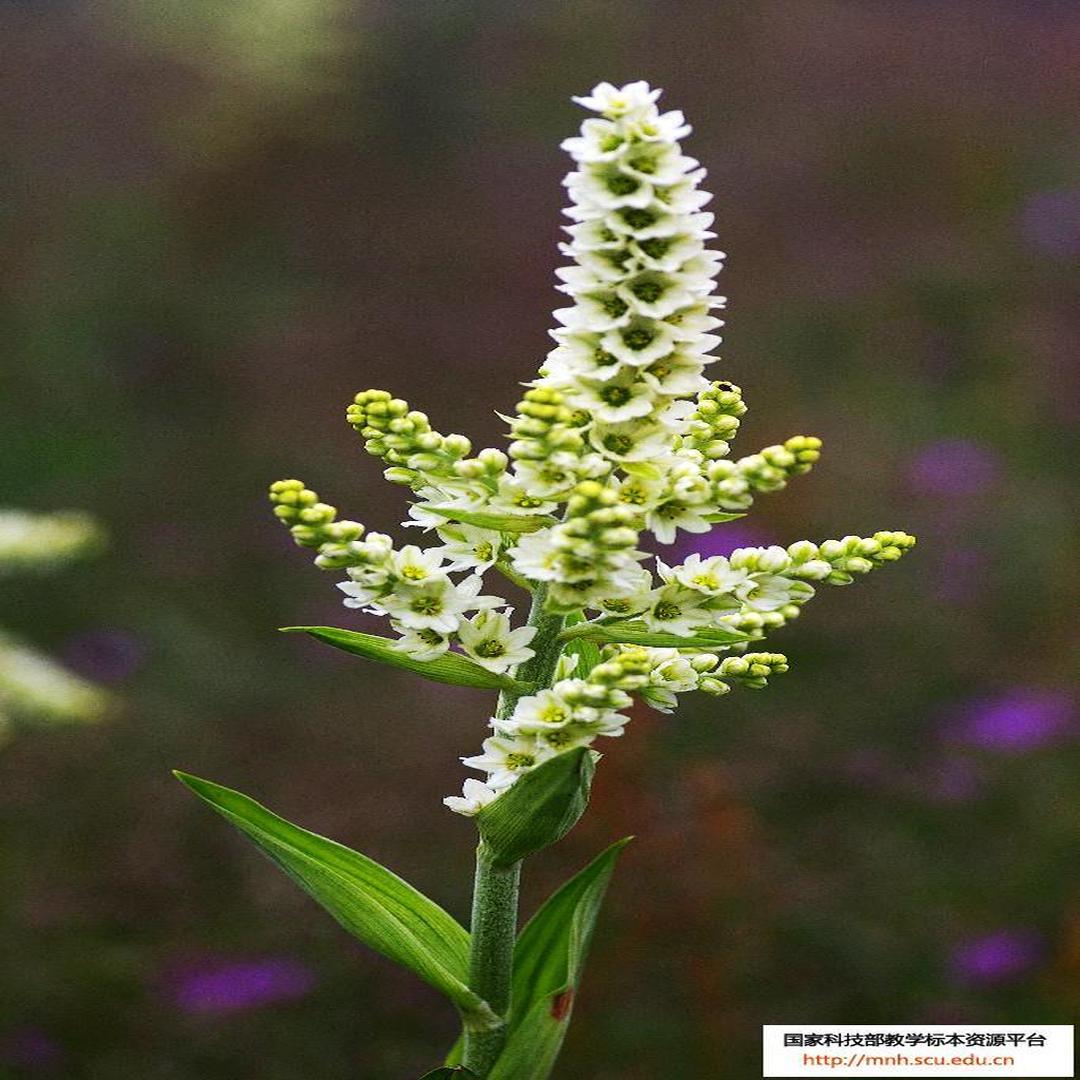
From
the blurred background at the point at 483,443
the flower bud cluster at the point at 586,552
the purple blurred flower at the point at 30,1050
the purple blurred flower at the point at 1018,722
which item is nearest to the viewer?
the flower bud cluster at the point at 586,552

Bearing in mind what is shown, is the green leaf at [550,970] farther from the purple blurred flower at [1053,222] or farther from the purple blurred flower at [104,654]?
the purple blurred flower at [1053,222]

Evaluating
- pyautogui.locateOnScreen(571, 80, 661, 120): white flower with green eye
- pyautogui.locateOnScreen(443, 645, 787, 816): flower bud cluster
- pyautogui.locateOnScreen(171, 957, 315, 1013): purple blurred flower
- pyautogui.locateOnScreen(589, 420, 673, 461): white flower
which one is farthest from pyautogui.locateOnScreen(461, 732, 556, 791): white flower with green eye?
pyautogui.locateOnScreen(171, 957, 315, 1013): purple blurred flower

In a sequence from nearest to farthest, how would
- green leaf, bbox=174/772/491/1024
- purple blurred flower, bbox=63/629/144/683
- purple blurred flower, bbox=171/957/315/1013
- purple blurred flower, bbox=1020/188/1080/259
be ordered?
1. green leaf, bbox=174/772/491/1024
2. purple blurred flower, bbox=171/957/315/1013
3. purple blurred flower, bbox=63/629/144/683
4. purple blurred flower, bbox=1020/188/1080/259

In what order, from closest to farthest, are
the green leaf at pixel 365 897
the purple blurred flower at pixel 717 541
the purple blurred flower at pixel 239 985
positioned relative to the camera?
the green leaf at pixel 365 897 → the purple blurred flower at pixel 239 985 → the purple blurred flower at pixel 717 541

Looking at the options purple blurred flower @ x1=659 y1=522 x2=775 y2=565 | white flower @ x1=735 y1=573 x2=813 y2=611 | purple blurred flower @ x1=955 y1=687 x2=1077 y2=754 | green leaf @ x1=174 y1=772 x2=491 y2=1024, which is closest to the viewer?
white flower @ x1=735 y1=573 x2=813 y2=611

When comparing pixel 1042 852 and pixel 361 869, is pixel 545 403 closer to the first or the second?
pixel 361 869

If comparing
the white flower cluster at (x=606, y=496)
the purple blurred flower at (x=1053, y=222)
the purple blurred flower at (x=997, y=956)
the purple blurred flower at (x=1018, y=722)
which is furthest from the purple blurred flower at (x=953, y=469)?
the white flower cluster at (x=606, y=496)

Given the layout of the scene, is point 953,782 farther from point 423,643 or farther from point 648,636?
point 423,643

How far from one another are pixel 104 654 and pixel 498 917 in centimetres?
451

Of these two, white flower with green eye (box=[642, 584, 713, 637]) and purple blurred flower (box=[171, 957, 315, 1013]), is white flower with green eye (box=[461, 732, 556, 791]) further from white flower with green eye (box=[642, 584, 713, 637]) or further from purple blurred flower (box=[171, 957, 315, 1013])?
purple blurred flower (box=[171, 957, 315, 1013])

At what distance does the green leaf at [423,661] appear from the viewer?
2129 mm

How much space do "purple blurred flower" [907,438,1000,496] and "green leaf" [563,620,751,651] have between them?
5.81 metres

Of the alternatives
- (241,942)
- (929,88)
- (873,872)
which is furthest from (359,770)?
(929,88)

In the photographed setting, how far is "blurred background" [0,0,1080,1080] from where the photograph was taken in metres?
4.36
